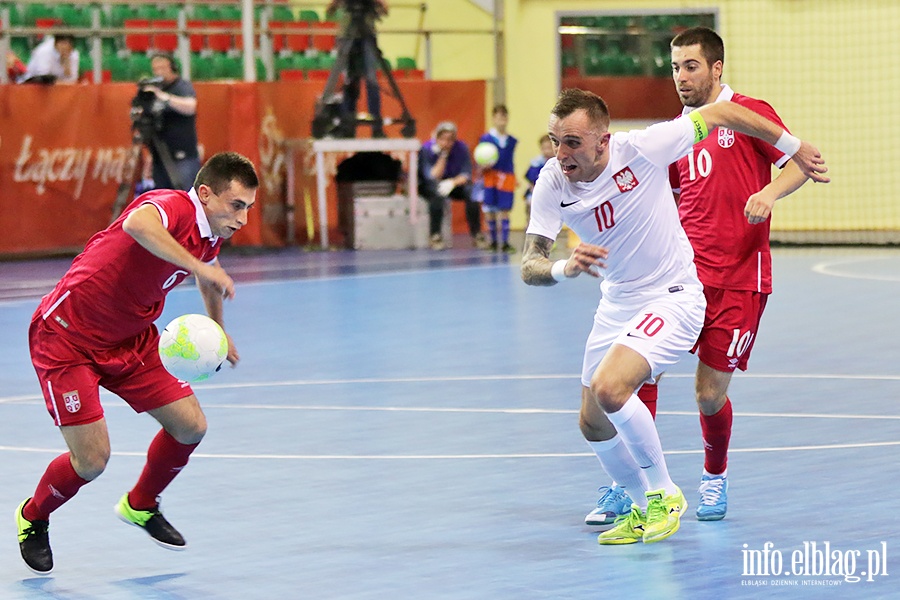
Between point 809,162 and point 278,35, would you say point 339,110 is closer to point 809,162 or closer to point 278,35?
point 278,35

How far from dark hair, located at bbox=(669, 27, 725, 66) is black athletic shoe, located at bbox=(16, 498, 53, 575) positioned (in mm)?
3486

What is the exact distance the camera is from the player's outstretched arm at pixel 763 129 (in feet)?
21.1

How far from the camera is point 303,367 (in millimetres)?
11422

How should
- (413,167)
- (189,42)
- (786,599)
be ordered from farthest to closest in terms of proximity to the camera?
1. (189,42)
2. (413,167)
3. (786,599)

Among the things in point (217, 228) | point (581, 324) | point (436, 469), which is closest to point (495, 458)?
point (436, 469)

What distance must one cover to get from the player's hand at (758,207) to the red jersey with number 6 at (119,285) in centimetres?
228

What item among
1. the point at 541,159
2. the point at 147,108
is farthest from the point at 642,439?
the point at 541,159

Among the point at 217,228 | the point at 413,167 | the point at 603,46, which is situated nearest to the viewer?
the point at 217,228

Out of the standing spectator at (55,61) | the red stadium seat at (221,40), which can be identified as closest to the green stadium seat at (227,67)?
the red stadium seat at (221,40)

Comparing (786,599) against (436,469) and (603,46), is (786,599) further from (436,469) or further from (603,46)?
(603,46)

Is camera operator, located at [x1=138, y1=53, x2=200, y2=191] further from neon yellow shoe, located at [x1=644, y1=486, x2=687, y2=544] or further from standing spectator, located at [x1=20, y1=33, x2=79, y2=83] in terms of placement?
neon yellow shoe, located at [x1=644, y1=486, x2=687, y2=544]

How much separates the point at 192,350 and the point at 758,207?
2465mm

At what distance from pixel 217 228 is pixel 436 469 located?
2.21 meters

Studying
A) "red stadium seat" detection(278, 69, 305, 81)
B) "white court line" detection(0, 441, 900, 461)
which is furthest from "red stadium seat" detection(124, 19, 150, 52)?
"white court line" detection(0, 441, 900, 461)
